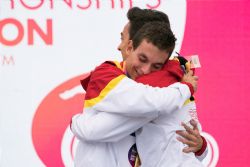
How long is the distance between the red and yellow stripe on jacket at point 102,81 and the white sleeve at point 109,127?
0.05 meters

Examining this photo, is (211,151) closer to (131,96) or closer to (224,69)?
(224,69)

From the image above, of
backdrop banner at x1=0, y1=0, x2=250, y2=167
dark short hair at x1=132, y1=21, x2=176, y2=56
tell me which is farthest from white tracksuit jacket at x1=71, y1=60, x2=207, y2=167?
backdrop banner at x1=0, y1=0, x2=250, y2=167

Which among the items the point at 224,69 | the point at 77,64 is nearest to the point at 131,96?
the point at 77,64

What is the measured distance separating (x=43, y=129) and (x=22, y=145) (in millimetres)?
116

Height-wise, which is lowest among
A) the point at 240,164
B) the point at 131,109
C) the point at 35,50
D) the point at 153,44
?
the point at 240,164

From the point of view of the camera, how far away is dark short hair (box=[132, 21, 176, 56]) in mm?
1479

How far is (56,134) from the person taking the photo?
99.9 inches

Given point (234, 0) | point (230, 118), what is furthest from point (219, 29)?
point (230, 118)

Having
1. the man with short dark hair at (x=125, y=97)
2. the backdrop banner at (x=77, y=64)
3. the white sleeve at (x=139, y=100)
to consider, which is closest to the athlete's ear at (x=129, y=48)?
the man with short dark hair at (x=125, y=97)

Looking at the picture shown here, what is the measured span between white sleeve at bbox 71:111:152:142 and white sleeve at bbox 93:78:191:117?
0.07 ft

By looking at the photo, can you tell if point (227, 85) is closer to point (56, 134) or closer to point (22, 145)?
point (56, 134)

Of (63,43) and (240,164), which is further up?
(63,43)

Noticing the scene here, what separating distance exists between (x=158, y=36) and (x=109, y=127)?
27 cm

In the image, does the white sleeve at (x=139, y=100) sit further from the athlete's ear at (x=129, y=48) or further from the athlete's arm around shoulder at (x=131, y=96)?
the athlete's ear at (x=129, y=48)
